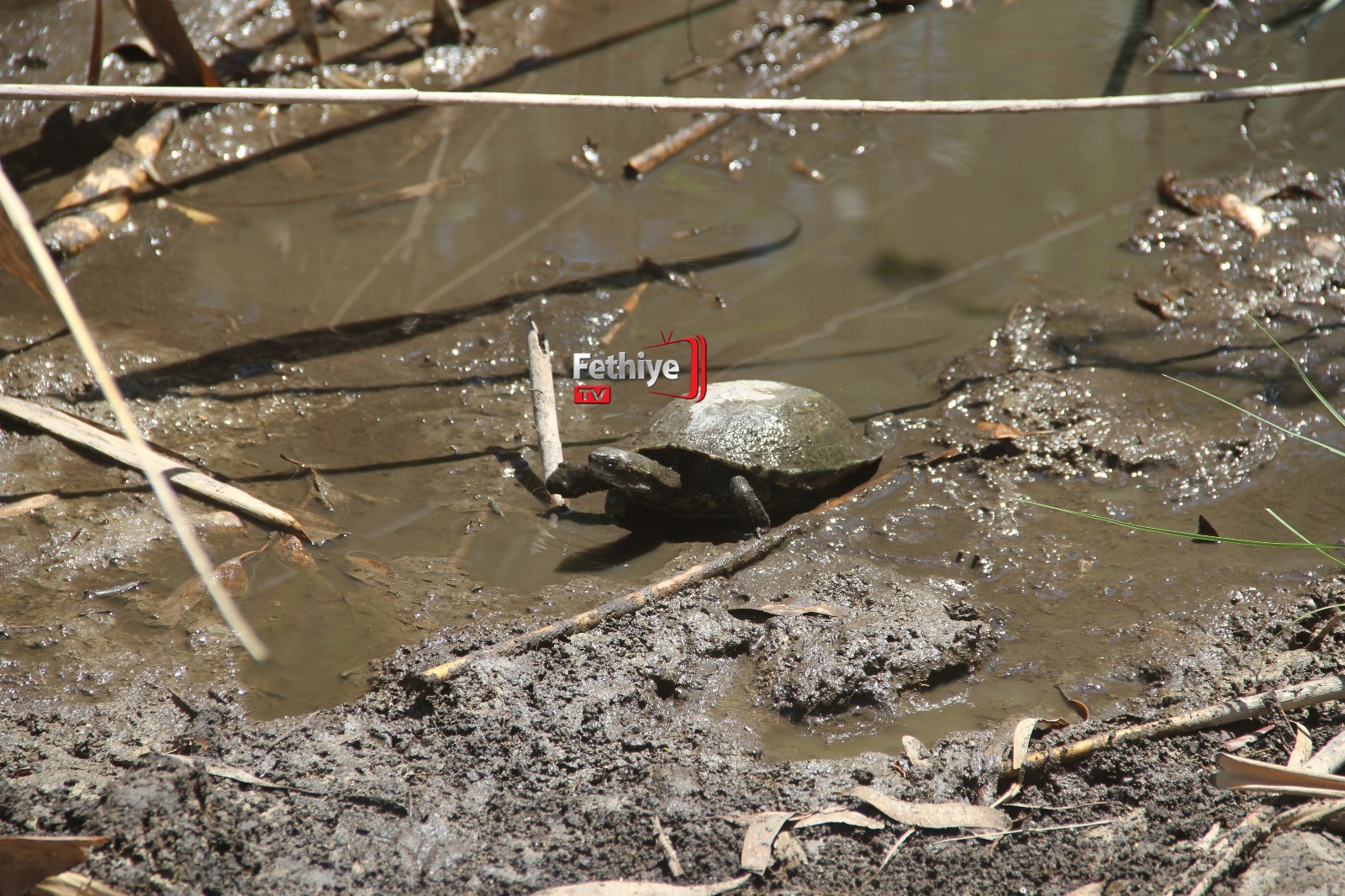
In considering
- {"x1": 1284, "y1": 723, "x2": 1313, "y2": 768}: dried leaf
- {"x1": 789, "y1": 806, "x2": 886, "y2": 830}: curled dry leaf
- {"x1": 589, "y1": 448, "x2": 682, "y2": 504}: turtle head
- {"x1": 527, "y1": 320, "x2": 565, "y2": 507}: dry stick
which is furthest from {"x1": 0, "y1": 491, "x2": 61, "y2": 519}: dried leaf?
{"x1": 1284, "y1": 723, "x2": 1313, "y2": 768}: dried leaf

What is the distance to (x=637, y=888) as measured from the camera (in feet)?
7.64

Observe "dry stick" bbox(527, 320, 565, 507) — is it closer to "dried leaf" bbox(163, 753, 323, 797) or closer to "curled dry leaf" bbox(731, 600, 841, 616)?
"curled dry leaf" bbox(731, 600, 841, 616)

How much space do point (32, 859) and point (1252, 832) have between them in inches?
122

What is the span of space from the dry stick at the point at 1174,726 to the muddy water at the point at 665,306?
0.34 meters

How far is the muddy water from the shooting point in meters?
3.50

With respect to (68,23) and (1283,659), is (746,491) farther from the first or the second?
(68,23)

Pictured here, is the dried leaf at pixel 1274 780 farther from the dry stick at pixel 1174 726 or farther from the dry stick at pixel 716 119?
the dry stick at pixel 716 119

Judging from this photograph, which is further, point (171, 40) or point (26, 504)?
point (171, 40)

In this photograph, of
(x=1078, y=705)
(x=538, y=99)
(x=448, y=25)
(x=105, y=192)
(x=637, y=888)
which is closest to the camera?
(x=637, y=888)

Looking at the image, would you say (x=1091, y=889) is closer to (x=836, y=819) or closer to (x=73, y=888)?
(x=836, y=819)

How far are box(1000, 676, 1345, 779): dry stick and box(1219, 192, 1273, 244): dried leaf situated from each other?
4062 mm

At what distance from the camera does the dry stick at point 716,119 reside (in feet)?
21.2

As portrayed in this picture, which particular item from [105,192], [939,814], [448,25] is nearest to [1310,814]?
[939,814]

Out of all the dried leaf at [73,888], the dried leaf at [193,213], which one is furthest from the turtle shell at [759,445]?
the dried leaf at [193,213]
